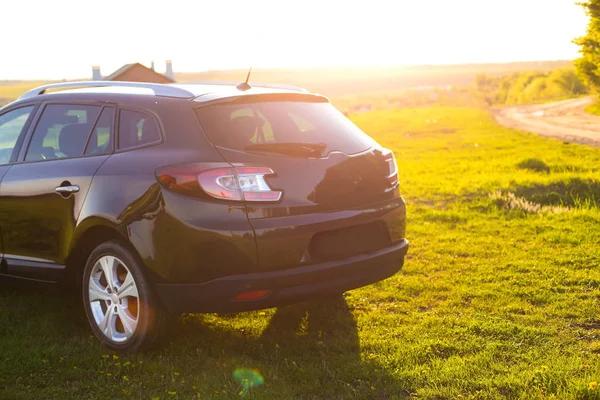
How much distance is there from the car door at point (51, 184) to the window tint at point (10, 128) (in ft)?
0.66

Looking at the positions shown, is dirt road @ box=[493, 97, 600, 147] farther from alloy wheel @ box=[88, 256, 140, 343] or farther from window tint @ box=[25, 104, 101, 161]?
alloy wheel @ box=[88, 256, 140, 343]

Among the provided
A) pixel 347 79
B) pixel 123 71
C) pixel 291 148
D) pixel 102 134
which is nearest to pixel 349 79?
pixel 347 79

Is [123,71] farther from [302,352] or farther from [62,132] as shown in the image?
[302,352]

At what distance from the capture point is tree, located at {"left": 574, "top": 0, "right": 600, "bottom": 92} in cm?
2384

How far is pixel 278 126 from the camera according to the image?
172 inches

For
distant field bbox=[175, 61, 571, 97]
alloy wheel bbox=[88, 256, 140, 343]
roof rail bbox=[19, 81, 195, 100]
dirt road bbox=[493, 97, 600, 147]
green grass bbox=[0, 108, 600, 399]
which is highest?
roof rail bbox=[19, 81, 195, 100]

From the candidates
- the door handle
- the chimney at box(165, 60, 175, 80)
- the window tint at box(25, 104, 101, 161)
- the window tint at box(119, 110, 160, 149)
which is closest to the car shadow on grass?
the door handle

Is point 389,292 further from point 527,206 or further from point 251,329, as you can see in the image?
point 527,206

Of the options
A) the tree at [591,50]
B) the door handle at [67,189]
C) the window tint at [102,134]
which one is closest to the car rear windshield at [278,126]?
the window tint at [102,134]

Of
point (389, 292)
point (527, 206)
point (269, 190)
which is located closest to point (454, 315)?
point (389, 292)

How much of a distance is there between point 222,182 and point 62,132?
172cm

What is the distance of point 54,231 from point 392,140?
20955 mm

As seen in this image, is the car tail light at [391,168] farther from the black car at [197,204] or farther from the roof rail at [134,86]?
the roof rail at [134,86]

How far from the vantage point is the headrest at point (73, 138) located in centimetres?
469
